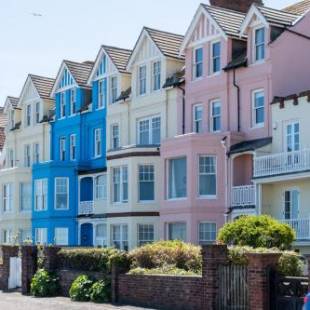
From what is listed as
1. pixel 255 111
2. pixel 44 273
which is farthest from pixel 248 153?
pixel 44 273

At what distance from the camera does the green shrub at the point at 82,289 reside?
27.2 metres

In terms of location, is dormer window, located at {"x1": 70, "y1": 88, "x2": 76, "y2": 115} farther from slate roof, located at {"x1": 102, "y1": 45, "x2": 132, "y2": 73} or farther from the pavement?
the pavement

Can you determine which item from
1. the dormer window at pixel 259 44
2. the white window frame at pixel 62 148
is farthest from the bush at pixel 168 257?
the white window frame at pixel 62 148

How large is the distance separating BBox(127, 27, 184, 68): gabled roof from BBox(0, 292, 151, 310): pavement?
1772cm

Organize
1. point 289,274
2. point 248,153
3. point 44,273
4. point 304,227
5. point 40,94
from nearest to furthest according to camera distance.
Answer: point 289,274, point 44,273, point 304,227, point 248,153, point 40,94

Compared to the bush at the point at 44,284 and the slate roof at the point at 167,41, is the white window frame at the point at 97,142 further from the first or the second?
the bush at the point at 44,284

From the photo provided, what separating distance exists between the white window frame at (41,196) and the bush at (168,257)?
77.8 ft

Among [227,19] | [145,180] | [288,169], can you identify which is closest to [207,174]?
[145,180]

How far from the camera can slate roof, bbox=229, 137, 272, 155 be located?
36.1m

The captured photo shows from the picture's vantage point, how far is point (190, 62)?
1626 inches

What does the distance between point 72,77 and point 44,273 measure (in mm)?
22609

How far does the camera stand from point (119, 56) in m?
47.5

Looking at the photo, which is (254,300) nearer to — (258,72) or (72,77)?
(258,72)

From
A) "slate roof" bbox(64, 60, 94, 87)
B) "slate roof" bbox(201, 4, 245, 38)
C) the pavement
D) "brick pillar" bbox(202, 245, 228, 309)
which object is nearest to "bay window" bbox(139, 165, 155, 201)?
"slate roof" bbox(201, 4, 245, 38)
